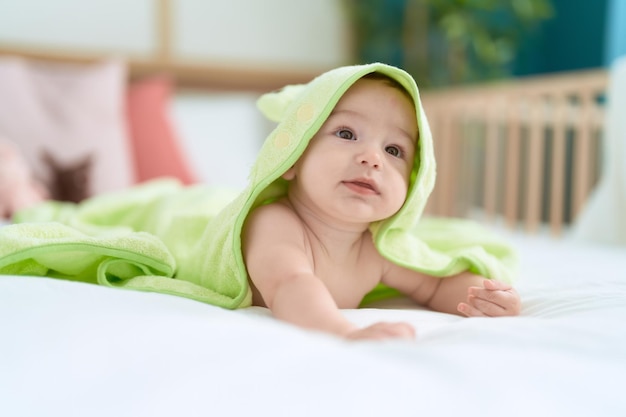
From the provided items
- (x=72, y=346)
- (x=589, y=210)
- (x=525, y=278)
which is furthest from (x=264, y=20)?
(x=72, y=346)

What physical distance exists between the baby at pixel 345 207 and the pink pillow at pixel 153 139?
1318 millimetres

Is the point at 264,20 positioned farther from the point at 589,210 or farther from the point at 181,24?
the point at 589,210

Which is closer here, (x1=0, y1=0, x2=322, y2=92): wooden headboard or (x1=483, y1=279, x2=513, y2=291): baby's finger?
(x1=483, y1=279, x2=513, y2=291): baby's finger

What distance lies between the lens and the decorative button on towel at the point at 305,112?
0.79m

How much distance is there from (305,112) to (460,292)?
294mm

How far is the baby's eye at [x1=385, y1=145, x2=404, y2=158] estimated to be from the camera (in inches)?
32.0

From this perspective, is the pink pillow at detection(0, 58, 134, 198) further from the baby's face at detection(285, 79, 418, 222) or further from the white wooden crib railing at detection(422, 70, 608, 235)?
the baby's face at detection(285, 79, 418, 222)

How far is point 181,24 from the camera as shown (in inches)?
107

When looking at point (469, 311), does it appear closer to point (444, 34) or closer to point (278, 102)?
point (278, 102)

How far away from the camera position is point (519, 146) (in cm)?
259

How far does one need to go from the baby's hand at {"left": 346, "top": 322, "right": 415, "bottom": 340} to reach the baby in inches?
4.0

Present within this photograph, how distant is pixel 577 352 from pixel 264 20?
2452 millimetres

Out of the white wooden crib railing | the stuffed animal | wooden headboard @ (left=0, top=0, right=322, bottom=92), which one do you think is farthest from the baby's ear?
wooden headboard @ (left=0, top=0, right=322, bottom=92)

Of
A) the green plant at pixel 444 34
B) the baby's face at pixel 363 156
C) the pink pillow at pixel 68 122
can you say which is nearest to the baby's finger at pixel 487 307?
the baby's face at pixel 363 156
